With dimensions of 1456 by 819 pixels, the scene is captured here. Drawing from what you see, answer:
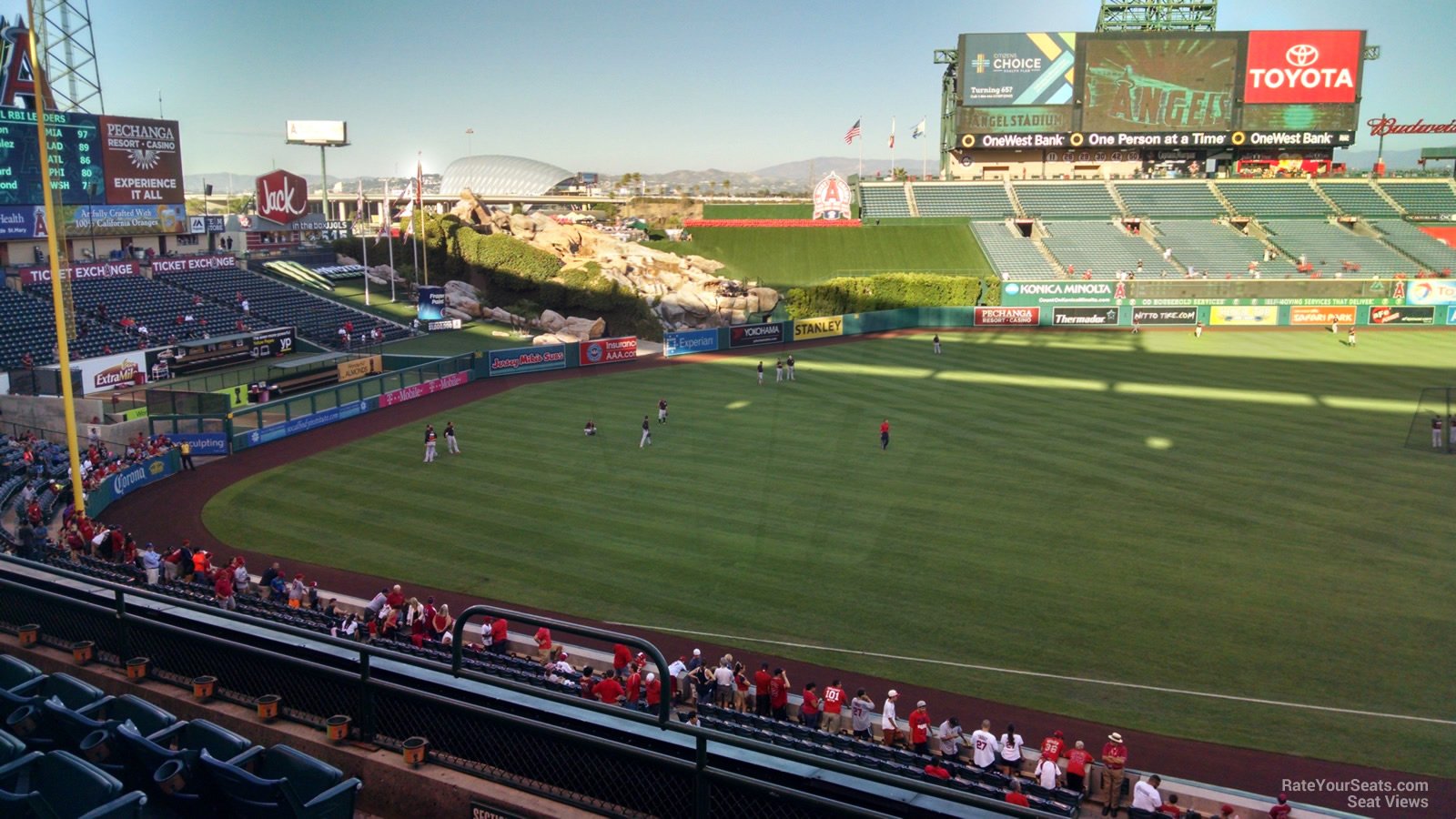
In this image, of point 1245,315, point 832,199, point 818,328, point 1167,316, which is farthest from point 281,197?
point 1245,315

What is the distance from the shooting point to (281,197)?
65.9 metres

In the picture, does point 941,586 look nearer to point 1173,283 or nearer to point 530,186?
point 1173,283

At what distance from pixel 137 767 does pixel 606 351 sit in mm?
46719

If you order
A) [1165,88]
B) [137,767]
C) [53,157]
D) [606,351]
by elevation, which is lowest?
[606,351]

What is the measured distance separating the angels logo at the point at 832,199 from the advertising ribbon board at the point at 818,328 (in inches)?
1035

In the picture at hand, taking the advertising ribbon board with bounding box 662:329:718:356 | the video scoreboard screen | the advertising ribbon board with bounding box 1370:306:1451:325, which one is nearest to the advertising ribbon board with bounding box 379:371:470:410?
the advertising ribbon board with bounding box 662:329:718:356

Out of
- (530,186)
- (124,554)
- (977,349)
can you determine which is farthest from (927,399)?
(530,186)

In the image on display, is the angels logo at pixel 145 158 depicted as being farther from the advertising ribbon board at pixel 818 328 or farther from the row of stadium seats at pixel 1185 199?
the row of stadium seats at pixel 1185 199

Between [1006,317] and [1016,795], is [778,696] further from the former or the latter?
[1006,317]

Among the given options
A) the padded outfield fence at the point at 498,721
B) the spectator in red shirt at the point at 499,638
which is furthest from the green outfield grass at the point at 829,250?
the padded outfield fence at the point at 498,721

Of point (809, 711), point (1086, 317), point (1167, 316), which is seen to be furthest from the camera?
point (1086, 317)

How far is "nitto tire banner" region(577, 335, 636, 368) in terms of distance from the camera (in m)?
51.6

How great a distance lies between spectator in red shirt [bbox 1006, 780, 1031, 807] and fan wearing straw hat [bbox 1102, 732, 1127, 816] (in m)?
1.77

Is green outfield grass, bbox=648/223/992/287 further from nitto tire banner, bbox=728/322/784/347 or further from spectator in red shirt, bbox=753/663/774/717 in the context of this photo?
spectator in red shirt, bbox=753/663/774/717
